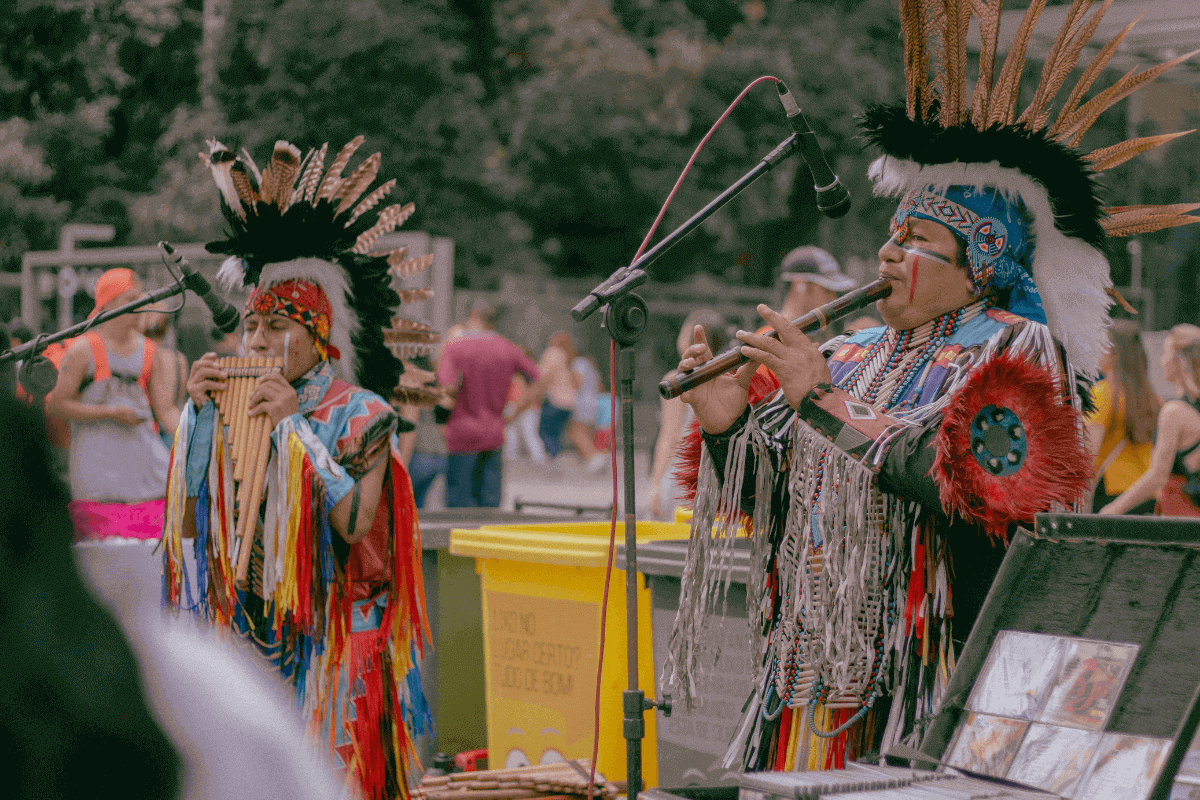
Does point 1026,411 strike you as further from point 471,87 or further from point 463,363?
point 471,87

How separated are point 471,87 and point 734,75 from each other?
426cm

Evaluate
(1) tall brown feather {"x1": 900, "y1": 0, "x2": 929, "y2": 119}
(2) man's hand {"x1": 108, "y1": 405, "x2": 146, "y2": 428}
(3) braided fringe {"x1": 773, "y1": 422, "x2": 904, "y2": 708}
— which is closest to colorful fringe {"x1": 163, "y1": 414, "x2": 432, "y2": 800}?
(3) braided fringe {"x1": 773, "y1": 422, "x2": 904, "y2": 708}

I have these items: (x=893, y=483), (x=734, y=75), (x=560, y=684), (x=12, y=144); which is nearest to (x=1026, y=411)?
(x=893, y=483)

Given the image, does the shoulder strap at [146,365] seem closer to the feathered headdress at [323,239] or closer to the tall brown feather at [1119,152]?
the feathered headdress at [323,239]

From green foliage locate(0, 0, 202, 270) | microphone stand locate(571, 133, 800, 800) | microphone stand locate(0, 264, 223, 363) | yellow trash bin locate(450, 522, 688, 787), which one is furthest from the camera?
green foliage locate(0, 0, 202, 270)

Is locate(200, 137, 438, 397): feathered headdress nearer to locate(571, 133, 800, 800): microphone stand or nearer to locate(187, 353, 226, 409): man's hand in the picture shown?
locate(187, 353, 226, 409): man's hand

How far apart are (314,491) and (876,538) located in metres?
1.47

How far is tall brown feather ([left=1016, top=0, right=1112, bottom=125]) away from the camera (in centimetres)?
264

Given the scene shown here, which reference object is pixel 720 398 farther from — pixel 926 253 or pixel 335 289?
pixel 335 289

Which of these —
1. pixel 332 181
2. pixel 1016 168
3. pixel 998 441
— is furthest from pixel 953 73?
pixel 332 181

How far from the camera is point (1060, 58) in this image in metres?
2.71

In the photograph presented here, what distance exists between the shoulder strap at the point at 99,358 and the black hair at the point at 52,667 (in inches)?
205

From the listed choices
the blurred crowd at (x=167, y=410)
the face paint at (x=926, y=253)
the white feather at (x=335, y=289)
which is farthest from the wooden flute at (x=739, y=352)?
the blurred crowd at (x=167, y=410)

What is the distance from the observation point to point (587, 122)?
2161cm
